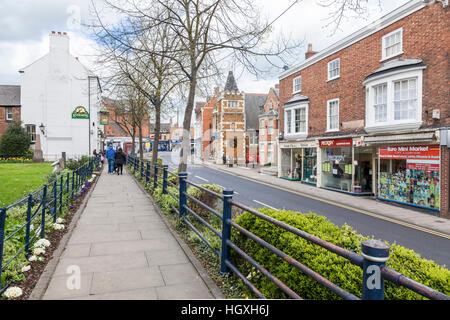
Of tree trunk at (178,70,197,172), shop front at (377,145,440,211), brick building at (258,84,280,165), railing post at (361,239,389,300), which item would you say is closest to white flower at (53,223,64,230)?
tree trunk at (178,70,197,172)

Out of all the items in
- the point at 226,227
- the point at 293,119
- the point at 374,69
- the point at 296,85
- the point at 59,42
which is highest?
the point at 59,42

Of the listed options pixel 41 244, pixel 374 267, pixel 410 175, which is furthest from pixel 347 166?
pixel 374 267

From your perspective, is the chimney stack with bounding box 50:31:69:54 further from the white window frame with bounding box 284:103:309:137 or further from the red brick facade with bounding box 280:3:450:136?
the white window frame with bounding box 284:103:309:137

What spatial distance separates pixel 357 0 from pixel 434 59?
34.1ft

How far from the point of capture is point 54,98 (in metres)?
37.0

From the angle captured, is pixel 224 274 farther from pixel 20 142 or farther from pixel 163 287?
pixel 20 142

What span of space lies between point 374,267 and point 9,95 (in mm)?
48201

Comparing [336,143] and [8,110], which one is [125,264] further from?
[8,110]

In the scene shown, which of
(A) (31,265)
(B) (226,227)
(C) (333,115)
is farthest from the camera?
(C) (333,115)

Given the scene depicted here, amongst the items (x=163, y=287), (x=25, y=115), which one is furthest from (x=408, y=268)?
(x=25, y=115)

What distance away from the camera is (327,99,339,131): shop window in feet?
62.4

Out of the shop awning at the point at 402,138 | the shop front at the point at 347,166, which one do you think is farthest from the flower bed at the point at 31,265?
the shop front at the point at 347,166

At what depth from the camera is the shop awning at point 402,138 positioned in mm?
12352

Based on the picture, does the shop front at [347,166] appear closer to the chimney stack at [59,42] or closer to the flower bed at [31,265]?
the flower bed at [31,265]
